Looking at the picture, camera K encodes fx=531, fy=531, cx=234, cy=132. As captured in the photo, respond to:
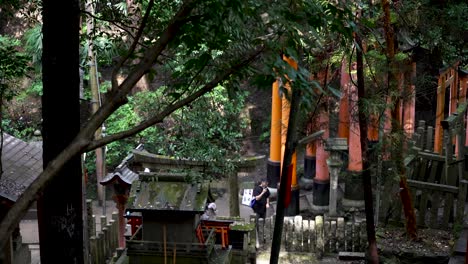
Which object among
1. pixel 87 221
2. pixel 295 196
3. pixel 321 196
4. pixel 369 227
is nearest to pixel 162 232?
pixel 87 221

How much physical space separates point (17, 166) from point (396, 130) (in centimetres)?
636

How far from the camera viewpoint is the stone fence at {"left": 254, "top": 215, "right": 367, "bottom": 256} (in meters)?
11.0

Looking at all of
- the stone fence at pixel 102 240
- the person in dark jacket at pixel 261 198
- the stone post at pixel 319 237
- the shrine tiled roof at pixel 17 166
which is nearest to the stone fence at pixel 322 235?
the stone post at pixel 319 237

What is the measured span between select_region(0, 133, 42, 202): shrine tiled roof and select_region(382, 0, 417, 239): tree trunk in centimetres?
593

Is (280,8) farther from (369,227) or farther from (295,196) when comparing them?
(295,196)

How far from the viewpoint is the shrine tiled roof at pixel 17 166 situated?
830 centimetres

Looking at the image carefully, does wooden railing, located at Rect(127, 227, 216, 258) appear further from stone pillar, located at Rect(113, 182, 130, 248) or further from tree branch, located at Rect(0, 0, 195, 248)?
tree branch, located at Rect(0, 0, 195, 248)

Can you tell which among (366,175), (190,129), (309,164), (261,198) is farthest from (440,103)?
(190,129)

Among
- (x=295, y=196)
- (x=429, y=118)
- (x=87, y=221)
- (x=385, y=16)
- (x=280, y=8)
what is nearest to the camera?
(x=280, y=8)

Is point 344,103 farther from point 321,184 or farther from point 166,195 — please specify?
point 166,195

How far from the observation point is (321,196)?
1476cm

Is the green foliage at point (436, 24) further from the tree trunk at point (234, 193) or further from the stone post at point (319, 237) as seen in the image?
the tree trunk at point (234, 193)

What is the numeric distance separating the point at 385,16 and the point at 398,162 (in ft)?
7.79

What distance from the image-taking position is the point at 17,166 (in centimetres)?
909
